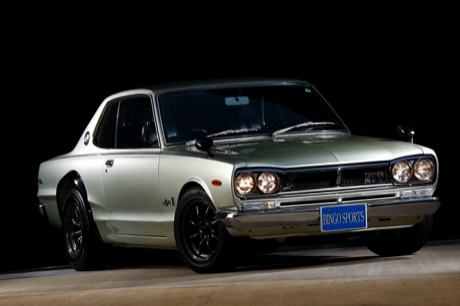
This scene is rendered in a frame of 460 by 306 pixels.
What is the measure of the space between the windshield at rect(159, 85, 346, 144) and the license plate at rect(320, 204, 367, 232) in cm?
141

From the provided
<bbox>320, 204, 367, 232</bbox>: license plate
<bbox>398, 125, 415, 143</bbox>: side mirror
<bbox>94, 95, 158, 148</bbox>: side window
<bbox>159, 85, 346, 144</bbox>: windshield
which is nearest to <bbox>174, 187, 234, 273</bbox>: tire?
<bbox>320, 204, 367, 232</bbox>: license plate

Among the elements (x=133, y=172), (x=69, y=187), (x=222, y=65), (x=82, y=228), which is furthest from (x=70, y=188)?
(x=222, y=65)

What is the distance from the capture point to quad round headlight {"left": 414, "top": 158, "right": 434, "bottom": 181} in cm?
881

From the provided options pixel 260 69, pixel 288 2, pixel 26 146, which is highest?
pixel 288 2

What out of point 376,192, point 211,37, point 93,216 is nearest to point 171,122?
point 93,216

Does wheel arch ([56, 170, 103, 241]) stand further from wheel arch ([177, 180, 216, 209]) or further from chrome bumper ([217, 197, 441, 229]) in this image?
chrome bumper ([217, 197, 441, 229])

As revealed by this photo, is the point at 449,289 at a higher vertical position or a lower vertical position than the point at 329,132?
lower

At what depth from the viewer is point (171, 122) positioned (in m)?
9.66

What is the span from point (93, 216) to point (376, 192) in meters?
3.19

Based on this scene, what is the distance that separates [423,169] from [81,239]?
3.67 metres

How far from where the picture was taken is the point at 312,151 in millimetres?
8617

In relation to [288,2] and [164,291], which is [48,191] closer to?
[164,291]

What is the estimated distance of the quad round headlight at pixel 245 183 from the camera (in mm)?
8320

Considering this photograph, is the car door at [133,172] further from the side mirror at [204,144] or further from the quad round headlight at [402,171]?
the quad round headlight at [402,171]
